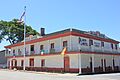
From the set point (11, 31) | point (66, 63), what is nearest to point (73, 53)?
point (66, 63)

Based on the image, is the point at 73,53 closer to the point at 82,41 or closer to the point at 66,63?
the point at 66,63

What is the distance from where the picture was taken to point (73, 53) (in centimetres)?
3297

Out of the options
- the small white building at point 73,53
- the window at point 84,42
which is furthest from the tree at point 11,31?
the window at point 84,42

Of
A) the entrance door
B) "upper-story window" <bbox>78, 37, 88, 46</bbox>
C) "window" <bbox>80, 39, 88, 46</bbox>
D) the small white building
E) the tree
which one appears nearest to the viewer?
the small white building

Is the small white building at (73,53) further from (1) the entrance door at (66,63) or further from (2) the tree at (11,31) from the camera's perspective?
(2) the tree at (11,31)

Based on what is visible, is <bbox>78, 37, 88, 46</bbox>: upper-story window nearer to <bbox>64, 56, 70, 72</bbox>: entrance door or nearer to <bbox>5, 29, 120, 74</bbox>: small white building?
<bbox>5, 29, 120, 74</bbox>: small white building

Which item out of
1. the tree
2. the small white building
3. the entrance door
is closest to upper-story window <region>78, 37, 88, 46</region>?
the small white building

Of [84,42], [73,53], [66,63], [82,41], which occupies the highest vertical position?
[82,41]

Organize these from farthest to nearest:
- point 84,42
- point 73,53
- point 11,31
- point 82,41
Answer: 1. point 11,31
2. point 84,42
3. point 82,41
4. point 73,53

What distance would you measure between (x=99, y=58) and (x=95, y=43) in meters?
2.60

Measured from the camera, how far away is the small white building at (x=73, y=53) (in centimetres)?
3412

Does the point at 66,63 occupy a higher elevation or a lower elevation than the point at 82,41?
lower

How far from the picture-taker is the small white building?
34.1 m

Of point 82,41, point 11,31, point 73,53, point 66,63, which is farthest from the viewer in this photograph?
point 11,31
